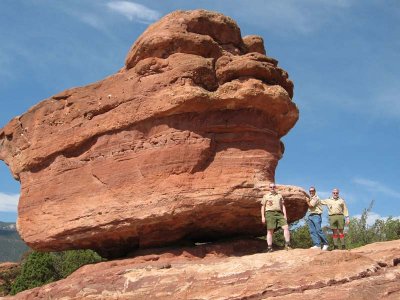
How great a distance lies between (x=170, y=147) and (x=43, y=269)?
25751 millimetres

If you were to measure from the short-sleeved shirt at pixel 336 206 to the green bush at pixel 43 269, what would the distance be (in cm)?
2314

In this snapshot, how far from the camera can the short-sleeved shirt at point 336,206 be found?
44.9 feet

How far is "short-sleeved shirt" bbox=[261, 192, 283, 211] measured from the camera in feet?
41.4

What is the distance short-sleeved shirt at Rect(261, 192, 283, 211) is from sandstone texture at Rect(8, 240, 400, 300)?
130 centimetres

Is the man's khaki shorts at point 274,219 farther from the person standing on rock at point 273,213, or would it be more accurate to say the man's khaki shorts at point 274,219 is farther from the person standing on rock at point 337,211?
the person standing on rock at point 337,211

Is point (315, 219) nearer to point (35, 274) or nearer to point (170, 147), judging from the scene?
point (170, 147)

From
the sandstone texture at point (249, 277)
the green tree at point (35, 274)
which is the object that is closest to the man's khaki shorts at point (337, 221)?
the sandstone texture at point (249, 277)

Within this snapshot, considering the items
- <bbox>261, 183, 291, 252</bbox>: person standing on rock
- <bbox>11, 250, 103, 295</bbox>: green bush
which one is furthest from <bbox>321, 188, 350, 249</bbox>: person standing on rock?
<bbox>11, 250, 103, 295</bbox>: green bush

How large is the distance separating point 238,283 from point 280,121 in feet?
18.0

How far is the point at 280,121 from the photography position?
48.9 ft

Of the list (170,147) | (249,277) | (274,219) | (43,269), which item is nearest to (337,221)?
(274,219)

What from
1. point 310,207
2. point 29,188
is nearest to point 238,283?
point 310,207

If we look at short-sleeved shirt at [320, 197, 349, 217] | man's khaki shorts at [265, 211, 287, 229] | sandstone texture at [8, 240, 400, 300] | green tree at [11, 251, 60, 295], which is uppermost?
green tree at [11, 251, 60, 295]

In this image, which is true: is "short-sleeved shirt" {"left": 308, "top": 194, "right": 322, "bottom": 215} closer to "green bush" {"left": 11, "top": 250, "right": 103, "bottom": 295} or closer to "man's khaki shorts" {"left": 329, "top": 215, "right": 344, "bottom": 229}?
"man's khaki shorts" {"left": 329, "top": 215, "right": 344, "bottom": 229}
